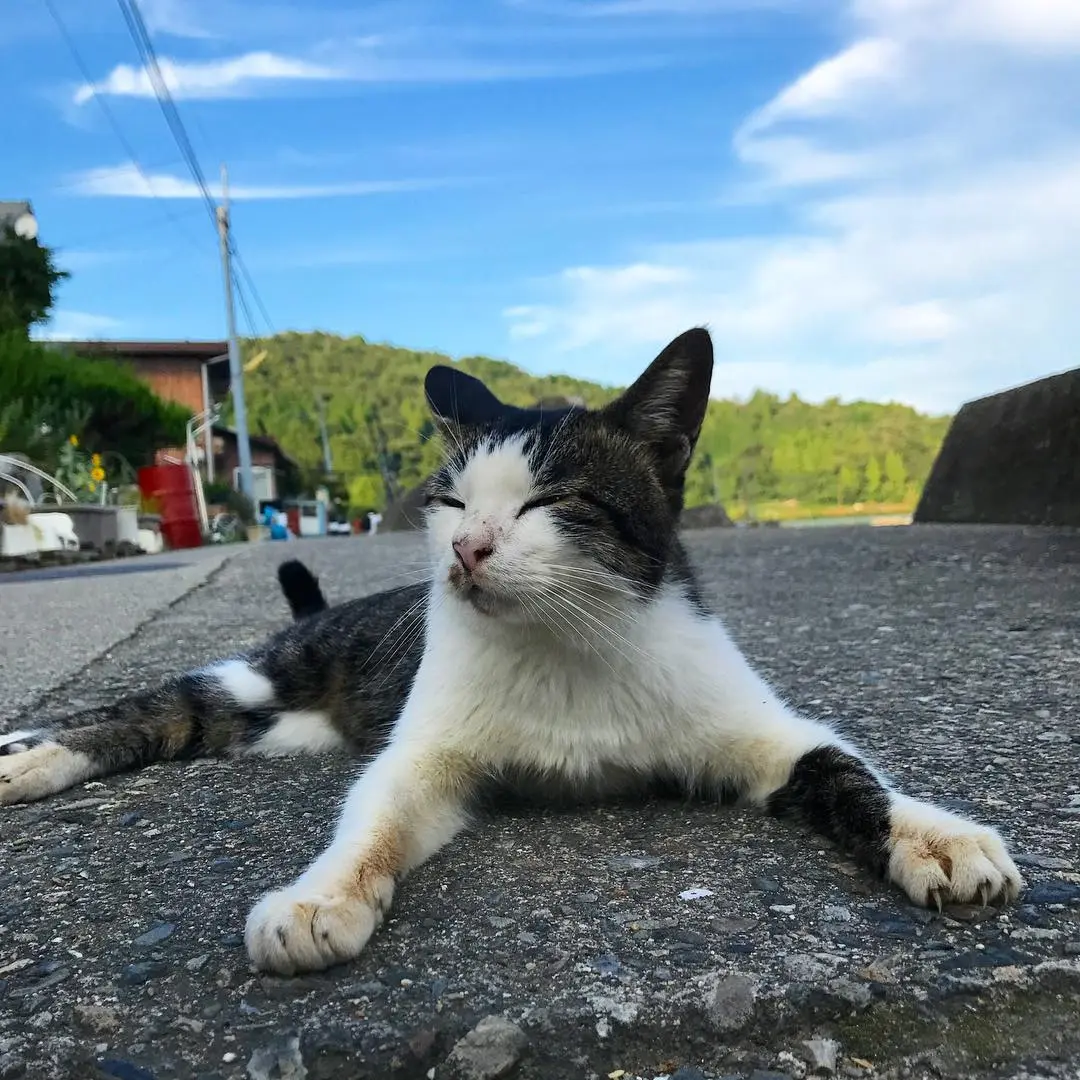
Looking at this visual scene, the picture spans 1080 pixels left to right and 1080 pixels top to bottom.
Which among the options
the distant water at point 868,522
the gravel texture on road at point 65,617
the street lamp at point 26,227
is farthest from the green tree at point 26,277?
the distant water at point 868,522

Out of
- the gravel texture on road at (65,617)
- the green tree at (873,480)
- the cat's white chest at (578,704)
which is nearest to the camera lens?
the cat's white chest at (578,704)

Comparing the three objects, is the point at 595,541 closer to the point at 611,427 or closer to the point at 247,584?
the point at 611,427

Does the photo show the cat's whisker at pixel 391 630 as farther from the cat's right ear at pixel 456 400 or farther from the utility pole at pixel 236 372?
the utility pole at pixel 236 372

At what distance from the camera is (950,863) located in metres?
1.33

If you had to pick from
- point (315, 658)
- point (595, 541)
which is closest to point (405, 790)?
point (595, 541)

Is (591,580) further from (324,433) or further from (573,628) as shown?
(324,433)

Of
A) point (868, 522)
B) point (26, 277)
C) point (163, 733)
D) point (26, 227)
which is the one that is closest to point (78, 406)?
point (26, 277)

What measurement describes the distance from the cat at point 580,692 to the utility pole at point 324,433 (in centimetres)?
3896

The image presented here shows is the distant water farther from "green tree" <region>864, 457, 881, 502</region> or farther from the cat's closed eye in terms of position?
the cat's closed eye

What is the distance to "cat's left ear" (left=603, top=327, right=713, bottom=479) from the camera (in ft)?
6.56

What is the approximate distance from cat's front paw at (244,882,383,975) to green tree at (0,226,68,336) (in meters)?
17.8

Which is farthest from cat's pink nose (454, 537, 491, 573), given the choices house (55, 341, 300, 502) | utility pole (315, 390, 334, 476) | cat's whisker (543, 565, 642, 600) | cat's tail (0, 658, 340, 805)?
utility pole (315, 390, 334, 476)

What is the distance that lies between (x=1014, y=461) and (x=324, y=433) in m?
38.3

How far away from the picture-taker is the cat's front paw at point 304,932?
121 centimetres
